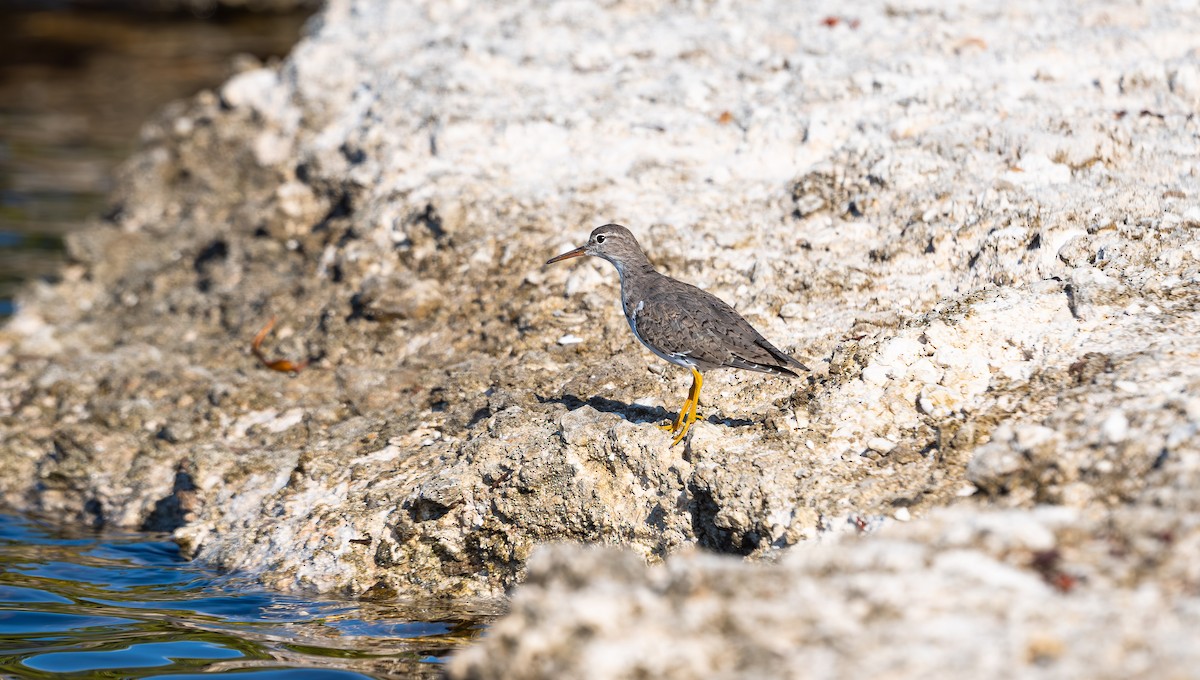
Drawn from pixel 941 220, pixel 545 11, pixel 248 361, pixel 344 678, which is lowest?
pixel 344 678

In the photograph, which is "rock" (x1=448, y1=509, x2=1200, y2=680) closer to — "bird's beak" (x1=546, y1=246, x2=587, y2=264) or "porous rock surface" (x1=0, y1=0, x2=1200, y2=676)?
"porous rock surface" (x1=0, y1=0, x2=1200, y2=676)

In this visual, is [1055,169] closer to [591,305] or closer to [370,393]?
[591,305]

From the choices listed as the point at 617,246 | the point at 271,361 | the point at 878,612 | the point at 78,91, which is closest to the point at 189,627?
the point at 271,361

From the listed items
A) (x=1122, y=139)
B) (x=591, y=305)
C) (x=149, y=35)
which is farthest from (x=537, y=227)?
(x=149, y=35)

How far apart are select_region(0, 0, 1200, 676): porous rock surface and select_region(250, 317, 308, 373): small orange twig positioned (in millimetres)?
98

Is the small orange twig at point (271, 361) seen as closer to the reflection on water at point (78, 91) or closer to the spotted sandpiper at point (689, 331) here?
the spotted sandpiper at point (689, 331)

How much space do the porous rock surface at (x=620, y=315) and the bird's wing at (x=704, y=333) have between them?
1.09ft

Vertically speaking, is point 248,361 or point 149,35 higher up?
point 149,35

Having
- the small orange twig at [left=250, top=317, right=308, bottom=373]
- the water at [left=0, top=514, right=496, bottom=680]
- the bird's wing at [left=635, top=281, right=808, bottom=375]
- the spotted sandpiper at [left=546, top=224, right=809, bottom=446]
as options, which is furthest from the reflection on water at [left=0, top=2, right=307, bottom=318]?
the bird's wing at [left=635, top=281, right=808, bottom=375]

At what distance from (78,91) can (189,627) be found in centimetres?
2104

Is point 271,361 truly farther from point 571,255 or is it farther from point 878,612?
point 878,612

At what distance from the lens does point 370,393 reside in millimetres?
7488

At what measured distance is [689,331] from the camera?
6.21m

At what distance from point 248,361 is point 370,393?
1.36 metres
